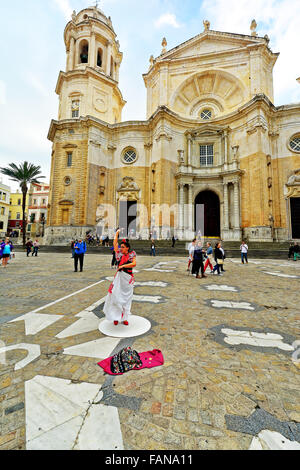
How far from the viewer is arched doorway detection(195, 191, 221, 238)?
82.1 feet

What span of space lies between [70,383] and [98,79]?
1389 inches

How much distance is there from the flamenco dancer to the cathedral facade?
19.1 meters

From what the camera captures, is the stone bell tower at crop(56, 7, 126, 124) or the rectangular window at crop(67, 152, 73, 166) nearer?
the rectangular window at crop(67, 152, 73, 166)

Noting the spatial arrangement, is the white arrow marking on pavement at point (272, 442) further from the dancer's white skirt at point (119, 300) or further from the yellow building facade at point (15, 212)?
the yellow building facade at point (15, 212)

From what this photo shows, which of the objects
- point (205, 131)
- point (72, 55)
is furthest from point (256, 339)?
point (72, 55)

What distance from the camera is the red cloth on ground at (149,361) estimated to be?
2.32 m

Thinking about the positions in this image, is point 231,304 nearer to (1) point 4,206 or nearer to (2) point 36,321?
(2) point 36,321

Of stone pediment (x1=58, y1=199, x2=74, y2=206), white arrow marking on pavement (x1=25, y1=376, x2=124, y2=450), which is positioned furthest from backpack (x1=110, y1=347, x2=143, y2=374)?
stone pediment (x1=58, y1=199, x2=74, y2=206)

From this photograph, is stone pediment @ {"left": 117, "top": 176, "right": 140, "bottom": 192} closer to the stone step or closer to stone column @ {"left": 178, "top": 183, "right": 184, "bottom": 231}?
stone column @ {"left": 178, "top": 183, "right": 184, "bottom": 231}

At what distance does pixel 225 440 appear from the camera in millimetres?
1486

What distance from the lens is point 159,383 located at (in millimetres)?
2100

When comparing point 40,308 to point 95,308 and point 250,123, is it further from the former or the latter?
point 250,123

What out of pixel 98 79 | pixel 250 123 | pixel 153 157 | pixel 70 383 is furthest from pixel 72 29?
pixel 70 383

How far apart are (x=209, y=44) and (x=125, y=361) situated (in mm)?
35132
